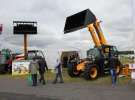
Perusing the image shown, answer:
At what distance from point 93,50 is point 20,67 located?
11.7 metres

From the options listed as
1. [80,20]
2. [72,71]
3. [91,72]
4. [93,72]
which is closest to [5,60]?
[72,71]

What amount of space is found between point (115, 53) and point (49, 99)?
1351 cm

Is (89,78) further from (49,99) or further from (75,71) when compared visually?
(49,99)

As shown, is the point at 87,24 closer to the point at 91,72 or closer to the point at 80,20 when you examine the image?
the point at 80,20

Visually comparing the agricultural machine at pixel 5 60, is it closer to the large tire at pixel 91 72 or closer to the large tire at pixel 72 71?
the large tire at pixel 72 71

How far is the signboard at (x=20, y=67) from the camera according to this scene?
3946cm

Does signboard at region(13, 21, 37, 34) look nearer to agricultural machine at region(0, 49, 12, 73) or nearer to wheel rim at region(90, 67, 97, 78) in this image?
agricultural machine at region(0, 49, 12, 73)

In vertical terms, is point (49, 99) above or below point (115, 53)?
below

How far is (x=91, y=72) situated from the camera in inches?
1117

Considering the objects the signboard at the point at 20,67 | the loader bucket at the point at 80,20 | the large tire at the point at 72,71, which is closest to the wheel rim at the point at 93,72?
the large tire at the point at 72,71

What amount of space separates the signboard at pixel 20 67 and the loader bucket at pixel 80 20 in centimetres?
916

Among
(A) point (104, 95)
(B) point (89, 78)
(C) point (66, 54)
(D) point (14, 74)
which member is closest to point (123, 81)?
(B) point (89, 78)

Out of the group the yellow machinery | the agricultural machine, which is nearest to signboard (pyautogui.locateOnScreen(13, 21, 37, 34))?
the agricultural machine

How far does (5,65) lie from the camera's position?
44.1 meters
